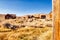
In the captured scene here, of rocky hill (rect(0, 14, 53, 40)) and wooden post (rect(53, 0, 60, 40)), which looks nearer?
wooden post (rect(53, 0, 60, 40))

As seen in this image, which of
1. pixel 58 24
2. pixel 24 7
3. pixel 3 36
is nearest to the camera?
pixel 58 24

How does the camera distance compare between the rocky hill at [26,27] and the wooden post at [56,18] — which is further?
the rocky hill at [26,27]

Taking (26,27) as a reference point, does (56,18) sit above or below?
above

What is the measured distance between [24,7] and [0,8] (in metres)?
0.67

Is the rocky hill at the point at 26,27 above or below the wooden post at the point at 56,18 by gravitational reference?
below

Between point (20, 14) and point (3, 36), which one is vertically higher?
point (20, 14)

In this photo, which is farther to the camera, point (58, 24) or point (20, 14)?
point (20, 14)

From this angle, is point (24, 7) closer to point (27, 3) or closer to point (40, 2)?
point (27, 3)

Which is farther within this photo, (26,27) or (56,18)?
(26,27)

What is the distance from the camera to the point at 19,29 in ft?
12.0

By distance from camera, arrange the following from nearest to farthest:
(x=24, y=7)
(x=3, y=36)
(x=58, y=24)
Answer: (x=58, y=24) < (x=3, y=36) < (x=24, y=7)

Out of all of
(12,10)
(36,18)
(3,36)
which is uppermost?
(12,10)

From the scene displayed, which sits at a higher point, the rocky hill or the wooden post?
the wooden post

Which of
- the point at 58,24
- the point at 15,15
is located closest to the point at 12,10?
the point at 15,15
